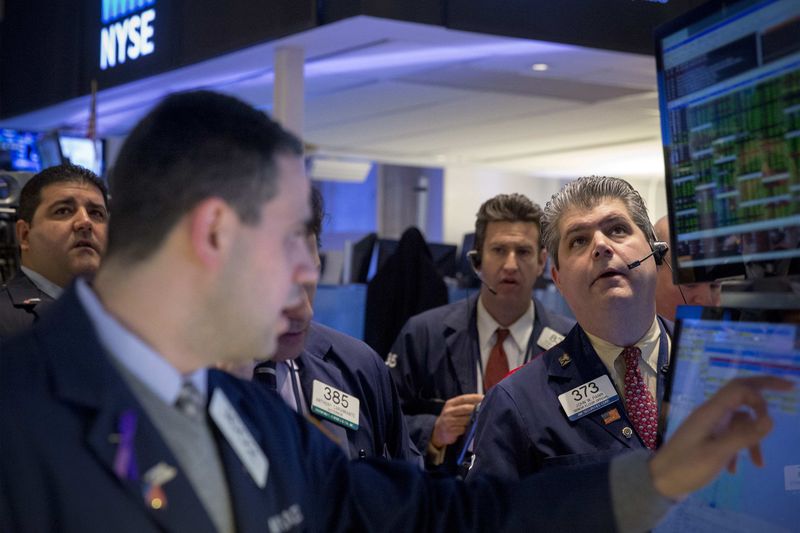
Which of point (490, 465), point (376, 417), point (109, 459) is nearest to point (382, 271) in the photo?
point (376, 417)

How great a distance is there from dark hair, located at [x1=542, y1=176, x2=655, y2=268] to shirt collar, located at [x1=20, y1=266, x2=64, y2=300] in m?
1.94

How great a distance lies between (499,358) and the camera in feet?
13.0

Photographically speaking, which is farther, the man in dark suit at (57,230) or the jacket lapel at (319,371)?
the man in dark suit at (57,230)

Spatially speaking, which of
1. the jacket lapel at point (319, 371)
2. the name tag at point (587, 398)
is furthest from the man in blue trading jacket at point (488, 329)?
the name tag at point (587, 398)

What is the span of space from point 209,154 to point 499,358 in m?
2.79

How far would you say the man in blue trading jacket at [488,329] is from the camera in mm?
3896

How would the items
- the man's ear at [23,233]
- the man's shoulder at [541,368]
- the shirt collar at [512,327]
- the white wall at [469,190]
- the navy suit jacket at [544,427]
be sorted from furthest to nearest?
the white wall at [469,190] < the shirt collar at [512,327] < the man's ear at [23,233] < the man's shoulder at [541,368] < the navy suit jacket at [544,427]

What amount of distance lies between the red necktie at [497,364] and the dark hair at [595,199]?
150cm

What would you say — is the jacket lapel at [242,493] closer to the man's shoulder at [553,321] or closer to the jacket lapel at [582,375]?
the jacket lapel at [582,375]

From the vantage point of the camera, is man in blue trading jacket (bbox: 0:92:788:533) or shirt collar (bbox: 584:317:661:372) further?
shirt collar (bbox: 584:317:661:372)

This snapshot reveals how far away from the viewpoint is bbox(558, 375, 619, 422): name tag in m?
2.17

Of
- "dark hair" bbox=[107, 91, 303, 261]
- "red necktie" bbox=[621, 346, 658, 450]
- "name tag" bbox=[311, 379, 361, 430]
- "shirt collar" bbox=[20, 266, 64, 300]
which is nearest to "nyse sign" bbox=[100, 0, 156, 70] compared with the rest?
"shirt collar" bbox=[20, 266, 64, 300]

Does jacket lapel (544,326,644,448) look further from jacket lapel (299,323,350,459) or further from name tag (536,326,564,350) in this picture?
name tag (536,326,564,350)

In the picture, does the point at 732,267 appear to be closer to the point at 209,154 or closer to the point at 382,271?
the point at 209,154
